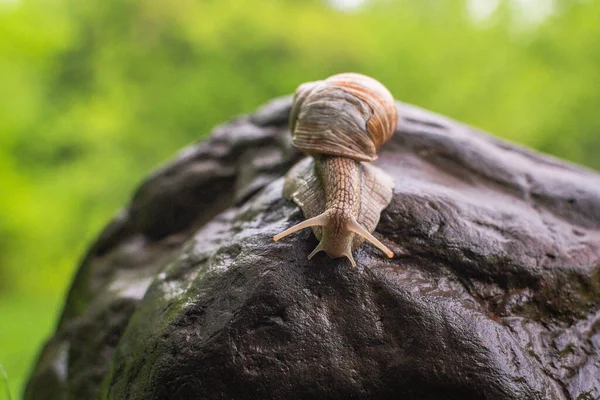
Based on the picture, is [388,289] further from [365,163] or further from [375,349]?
[365,163]

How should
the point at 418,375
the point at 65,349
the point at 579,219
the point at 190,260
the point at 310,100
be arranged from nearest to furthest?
the point at 418,375
the point at 310,100
the point at 190,260
the point at 579,219
the point at 65,349

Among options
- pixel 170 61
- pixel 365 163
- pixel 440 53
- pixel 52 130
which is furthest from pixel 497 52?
pixel 365 163

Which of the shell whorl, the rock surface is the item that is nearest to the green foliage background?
the rock surface

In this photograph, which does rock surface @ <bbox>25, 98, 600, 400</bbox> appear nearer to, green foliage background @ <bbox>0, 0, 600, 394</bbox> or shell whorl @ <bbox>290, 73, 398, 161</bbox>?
shell whorl @ <bbox>290, 73, 398, 161</bbox>

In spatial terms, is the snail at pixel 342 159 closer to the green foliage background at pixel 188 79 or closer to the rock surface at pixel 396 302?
the rock surface at pixel 396 302

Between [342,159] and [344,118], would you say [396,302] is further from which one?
[344,118]

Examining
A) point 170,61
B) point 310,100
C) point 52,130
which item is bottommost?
point 52,130

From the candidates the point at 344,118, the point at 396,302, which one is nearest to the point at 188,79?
the point at 344,118
